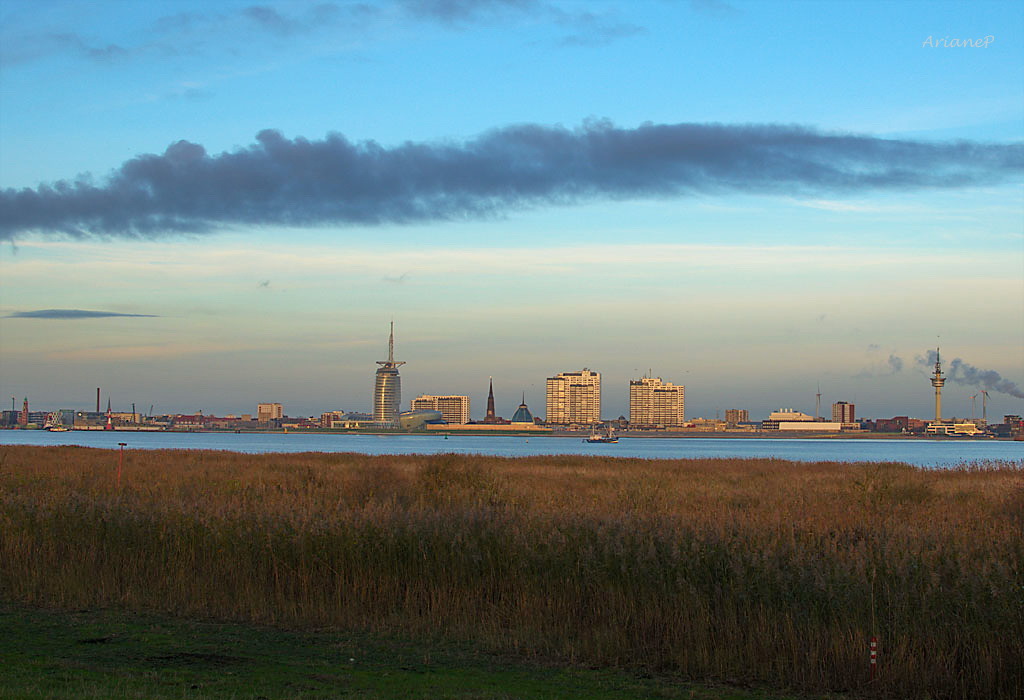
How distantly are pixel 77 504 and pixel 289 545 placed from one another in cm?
502

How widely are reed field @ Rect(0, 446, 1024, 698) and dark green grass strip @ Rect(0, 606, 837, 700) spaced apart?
0.67 m

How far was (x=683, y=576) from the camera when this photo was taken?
12.4m

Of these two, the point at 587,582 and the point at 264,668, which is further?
the point at 587,582

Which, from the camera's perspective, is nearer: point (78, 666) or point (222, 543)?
point (78, 666)

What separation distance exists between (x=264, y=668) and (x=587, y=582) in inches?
174

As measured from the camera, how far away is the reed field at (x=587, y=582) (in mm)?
10359

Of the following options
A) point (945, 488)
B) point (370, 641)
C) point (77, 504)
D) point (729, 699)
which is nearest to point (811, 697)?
point (729, 699)

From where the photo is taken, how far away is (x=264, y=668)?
9.92 m

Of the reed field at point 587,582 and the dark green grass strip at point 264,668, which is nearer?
the dark green grass strip at point 264,668

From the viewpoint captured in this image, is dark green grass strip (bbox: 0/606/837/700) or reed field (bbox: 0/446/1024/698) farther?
reed field (bbox: 0/446/1024/698)

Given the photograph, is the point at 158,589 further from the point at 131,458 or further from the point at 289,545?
the point at 131,458

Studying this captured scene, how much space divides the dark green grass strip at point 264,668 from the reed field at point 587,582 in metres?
0.67

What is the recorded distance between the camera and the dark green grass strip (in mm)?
8875

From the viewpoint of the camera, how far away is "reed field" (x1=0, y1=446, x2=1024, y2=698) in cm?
1036
